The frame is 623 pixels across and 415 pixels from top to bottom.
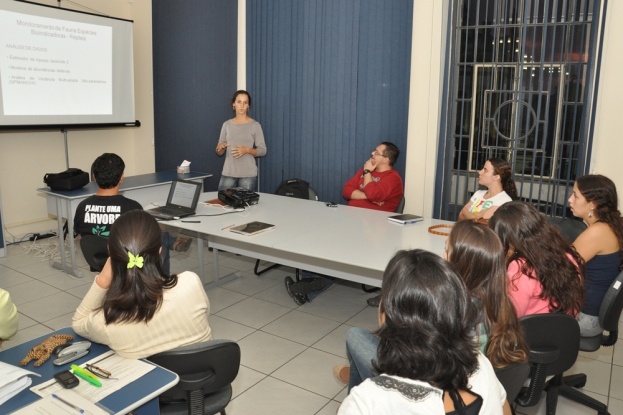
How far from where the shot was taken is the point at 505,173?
148 inches

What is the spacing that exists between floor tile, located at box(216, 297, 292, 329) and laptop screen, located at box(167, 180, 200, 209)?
0.86 m

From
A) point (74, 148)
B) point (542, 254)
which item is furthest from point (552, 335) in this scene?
point (74, 148)

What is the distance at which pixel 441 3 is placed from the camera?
4535 mm

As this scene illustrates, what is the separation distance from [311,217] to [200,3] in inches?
138

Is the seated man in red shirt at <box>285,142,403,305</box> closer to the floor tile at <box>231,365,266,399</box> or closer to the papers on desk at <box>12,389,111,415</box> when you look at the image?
the floor tile at <box>231,365,266,399</box>

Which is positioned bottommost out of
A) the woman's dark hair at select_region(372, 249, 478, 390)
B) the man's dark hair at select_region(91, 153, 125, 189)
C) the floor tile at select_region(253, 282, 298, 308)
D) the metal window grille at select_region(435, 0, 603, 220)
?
the floor tile at select_region(253, 282, 298, 308)

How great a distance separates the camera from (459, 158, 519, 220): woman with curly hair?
3.73 metres

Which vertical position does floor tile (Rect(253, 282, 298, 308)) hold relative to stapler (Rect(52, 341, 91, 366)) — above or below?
below

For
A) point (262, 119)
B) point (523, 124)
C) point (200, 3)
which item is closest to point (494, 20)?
point (523, 124)

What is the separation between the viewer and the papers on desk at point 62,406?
1489 mm

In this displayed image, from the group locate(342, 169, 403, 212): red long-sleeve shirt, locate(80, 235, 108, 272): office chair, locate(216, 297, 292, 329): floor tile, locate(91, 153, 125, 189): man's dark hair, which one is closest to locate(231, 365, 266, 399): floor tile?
locate(216, 297, 292, 329): floor tile

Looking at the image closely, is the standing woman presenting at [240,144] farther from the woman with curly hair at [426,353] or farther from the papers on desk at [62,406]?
the woman with curly hair at [426,353]

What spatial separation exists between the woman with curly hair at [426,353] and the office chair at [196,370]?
0.72 metres

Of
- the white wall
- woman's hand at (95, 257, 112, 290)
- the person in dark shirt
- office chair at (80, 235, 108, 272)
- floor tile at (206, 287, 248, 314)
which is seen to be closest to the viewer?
woman's hand at (95, 257, 112, 290)
